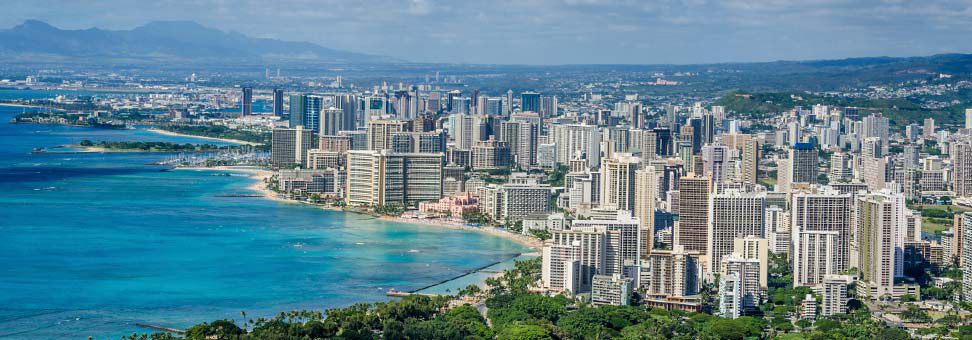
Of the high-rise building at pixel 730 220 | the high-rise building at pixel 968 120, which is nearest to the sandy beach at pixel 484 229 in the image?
the high-rise building at pixel 730 220

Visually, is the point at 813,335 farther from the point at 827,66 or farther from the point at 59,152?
the point at 827,66

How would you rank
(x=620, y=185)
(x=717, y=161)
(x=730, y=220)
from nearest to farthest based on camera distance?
1. (x=730, y=220)
2. (x=620, y=185)
3. (x=717, y=161)

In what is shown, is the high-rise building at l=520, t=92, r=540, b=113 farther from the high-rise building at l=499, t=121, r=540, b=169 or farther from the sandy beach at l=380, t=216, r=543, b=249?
the sandy beach at l=380, t=216, r=543, b=249

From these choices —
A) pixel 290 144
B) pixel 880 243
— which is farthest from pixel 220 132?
pixel 880 243

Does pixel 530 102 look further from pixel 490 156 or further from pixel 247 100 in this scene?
pixel 490 156

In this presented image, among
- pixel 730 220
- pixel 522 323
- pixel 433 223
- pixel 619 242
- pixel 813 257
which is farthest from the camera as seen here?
pixel 433 223
